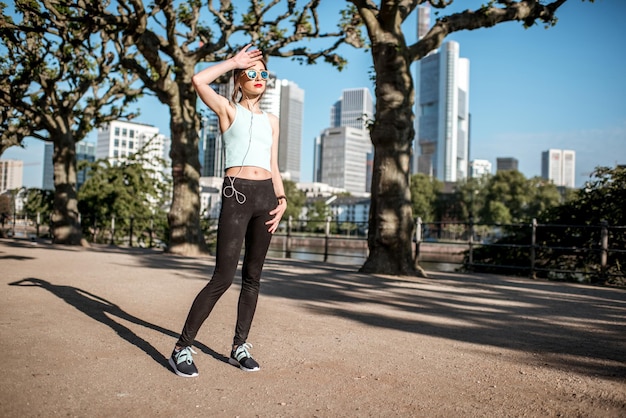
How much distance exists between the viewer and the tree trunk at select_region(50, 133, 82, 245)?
18.8m

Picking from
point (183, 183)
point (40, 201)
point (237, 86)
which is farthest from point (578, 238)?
point (40, 201)

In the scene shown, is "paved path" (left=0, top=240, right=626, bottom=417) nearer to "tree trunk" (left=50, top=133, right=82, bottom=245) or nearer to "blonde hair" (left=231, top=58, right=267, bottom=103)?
"blonde hair" (left=231, top=58, right=267, bottom=103)

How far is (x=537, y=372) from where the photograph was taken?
11.3 ft

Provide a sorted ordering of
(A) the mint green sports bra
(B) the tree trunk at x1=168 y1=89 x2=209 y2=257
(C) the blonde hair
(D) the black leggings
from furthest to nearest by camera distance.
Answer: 1. (B) the tree trunk at x1=168 y1=89 x2=209 y2=257
2. (C) the blonde hair
3. (A) the mint green sports bra
4. (D) the black leggings

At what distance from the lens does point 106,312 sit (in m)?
5.16

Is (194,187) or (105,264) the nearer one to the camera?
(105,264)

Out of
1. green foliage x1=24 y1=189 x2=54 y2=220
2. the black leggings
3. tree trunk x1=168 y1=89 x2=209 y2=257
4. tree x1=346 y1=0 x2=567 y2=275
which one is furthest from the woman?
green foliage x1=24 y1=189 x2=54 y2=220

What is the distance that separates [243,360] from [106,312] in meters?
2.37

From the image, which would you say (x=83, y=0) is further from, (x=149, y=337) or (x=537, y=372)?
(x=537, y=372)

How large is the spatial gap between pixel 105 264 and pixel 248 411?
29.3 ft

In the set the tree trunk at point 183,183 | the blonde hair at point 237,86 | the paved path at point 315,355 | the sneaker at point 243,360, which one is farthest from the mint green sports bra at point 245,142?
the tree trunk at point 183,183

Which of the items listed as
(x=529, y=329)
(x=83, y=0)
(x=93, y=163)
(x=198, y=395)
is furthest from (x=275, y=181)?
(x=93, y=163)

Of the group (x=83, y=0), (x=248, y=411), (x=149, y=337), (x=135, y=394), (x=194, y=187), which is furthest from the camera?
(x=194, y=187)

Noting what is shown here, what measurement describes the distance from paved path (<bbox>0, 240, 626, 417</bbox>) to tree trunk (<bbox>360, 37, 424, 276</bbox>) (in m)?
2.96
